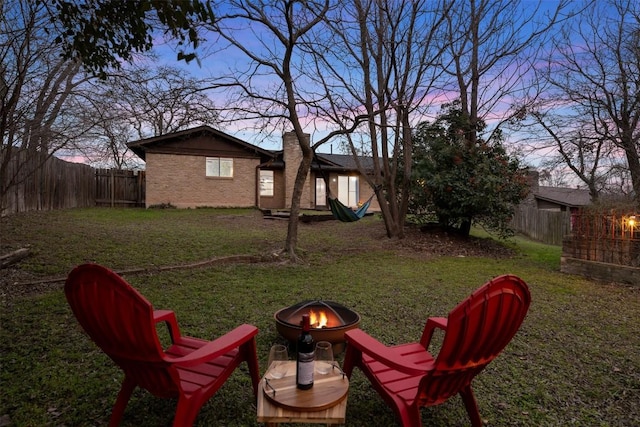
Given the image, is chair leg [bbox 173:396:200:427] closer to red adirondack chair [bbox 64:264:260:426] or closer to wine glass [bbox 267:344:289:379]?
red adirondack chair [bbox 64:264:260:426]

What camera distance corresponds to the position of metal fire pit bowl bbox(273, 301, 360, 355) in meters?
2.86

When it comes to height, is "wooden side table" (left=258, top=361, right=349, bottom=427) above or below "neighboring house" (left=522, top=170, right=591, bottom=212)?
below

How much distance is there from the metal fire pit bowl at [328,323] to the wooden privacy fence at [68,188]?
8.34m

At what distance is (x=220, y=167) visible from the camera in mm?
16688

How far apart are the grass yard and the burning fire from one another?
1.49 ft

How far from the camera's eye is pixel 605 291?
550 centimetres


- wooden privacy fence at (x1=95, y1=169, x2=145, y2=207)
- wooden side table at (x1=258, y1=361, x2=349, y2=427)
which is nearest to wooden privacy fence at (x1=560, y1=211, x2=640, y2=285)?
wooden side table at (x1=258, y1=361, x2=349, y2=427)

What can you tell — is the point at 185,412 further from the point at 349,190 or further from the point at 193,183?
the point at 349,190

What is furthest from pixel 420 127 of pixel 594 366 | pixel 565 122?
pixel 594 366

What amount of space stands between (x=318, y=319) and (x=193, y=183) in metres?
14.4

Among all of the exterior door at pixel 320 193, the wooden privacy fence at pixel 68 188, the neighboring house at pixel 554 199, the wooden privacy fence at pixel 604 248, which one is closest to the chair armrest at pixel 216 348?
the wooden privacy fence at pixel 604 248

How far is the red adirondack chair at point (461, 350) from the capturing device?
5.94 ft

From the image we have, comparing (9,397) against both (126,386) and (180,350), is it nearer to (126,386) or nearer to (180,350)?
(126,386)

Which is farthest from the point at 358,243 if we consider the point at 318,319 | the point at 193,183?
the point at 193,183
